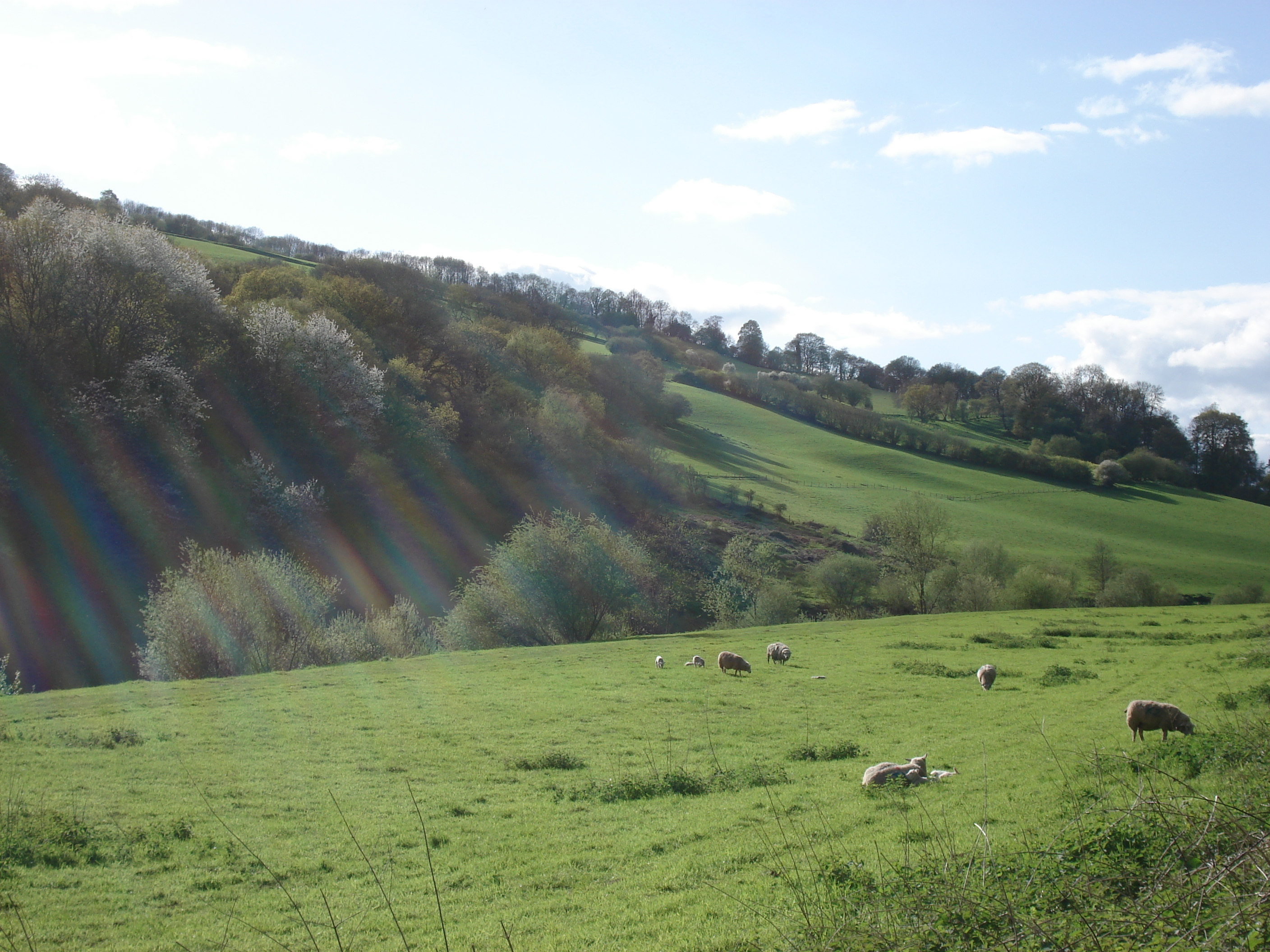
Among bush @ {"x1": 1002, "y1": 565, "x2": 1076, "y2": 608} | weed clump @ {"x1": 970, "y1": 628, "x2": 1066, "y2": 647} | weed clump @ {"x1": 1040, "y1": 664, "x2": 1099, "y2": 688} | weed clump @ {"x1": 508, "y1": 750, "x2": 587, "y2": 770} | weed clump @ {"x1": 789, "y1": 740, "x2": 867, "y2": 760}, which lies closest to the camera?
weed clump @ {"x1": 508, "y1": 750, "x2": 587, "y2": 770}

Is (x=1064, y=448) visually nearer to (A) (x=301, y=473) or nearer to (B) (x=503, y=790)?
(A) (x=301, y=473)

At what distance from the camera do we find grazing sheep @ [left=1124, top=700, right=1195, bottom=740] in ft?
45.4

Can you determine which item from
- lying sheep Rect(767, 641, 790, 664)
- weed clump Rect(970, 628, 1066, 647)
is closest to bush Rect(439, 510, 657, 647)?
lying sheep Rect(767, 641, 790, 664)

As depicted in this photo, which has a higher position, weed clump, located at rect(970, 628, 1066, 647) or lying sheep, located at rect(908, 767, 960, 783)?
lying sheep, located at rect(908, 767, 960, 783)

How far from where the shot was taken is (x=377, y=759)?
597 inches

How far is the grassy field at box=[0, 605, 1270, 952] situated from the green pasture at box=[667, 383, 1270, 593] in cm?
5785

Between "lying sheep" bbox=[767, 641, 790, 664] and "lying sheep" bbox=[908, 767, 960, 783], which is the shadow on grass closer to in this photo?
"lying sheep" bbox=[767, 641, 790, 664]

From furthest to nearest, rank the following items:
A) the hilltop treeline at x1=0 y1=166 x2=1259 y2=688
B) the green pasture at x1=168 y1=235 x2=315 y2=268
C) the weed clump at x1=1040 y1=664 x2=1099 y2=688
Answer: the green pasture at x1=168 y1=235 x2=315 y2=268 < the hilltop treeline at x1=0 y1=166 x2=1259 y2=688 < the weed clump at x1=1040 y1=664 x2=1099 y2=688

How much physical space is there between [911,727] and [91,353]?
185 ft

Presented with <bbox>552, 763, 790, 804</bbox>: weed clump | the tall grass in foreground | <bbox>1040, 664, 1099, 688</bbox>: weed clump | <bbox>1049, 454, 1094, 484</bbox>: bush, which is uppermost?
<bbox>1049, 454, 1094, 484</bbox>: bush

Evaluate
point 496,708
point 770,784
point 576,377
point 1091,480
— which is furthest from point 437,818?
point 1091,480

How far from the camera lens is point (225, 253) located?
95.9 m

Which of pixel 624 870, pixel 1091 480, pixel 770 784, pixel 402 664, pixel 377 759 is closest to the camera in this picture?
pixel 624 870

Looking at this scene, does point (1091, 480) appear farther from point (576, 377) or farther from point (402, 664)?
point (402, 664)
